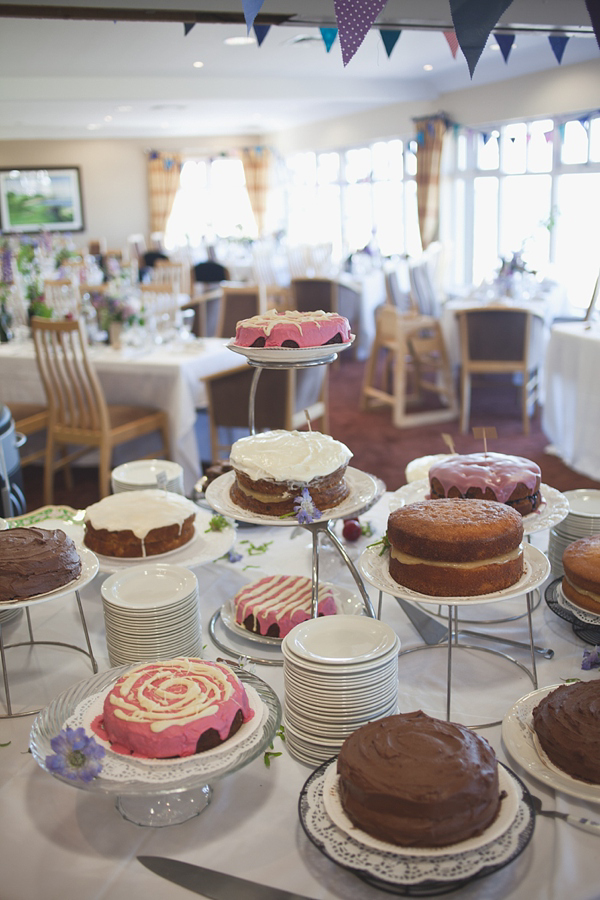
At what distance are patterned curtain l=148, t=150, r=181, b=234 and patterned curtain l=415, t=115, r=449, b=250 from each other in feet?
22.6

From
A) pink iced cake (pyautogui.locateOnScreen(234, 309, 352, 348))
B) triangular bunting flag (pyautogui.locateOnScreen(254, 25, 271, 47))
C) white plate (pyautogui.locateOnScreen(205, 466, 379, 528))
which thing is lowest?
white plate (pyautogui.locateOnScreen(205, 466, 379, 528))

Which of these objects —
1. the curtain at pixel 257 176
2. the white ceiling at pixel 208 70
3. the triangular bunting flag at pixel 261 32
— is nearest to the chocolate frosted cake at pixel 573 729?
the triangular bunting flag at pixel 261 32

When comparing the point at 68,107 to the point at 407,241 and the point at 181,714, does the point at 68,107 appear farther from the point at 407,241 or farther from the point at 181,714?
the point at 181,714

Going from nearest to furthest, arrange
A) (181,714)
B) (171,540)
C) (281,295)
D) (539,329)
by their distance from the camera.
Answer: (181,714) → (171,540) → (539,329) → (281,295)

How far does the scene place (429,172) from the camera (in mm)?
9352

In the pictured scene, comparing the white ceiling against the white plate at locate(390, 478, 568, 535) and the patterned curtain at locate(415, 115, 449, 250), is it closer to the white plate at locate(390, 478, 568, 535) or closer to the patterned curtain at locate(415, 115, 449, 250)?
the patterned curtain at locate(415, 115, 449, 250)

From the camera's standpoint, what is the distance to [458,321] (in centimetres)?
549

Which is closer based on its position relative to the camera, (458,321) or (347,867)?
(347,867)

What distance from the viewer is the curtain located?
14.5 metres

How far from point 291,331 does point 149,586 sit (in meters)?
0.60

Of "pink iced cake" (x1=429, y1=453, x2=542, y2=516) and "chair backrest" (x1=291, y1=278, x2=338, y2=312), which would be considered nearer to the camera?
"pink iced cake" (x1=429, y1=453, x2=542, y2=516)

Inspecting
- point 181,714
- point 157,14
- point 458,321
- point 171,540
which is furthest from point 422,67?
point 181,714

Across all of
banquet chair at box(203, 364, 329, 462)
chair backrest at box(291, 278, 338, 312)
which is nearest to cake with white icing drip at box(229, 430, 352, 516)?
banquet chair at box(203, 364, 329, 462)

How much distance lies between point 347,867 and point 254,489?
73 centimetres
